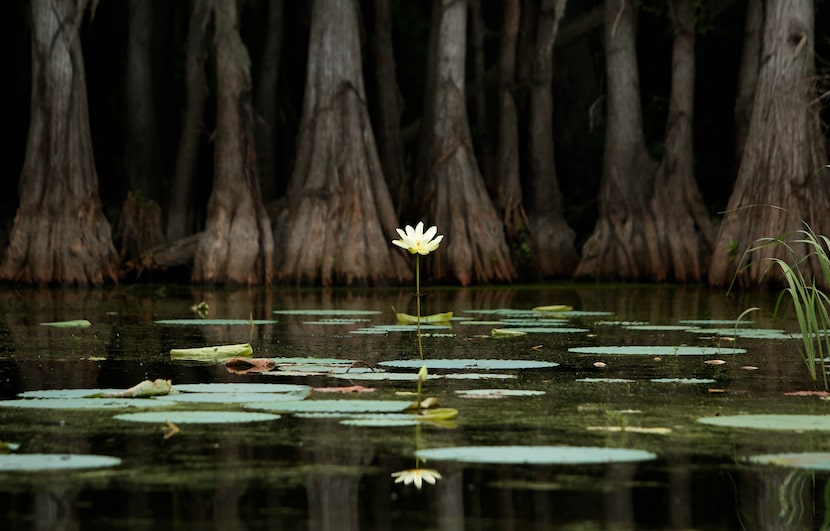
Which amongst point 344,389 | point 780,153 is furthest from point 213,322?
point 780,153

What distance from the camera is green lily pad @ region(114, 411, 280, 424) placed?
3.84 meters

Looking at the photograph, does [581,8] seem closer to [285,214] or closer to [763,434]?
[285,214]

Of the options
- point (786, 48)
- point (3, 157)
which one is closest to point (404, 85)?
point (3, 157)

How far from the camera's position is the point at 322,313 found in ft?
29.2

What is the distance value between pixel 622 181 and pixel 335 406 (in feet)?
37.3

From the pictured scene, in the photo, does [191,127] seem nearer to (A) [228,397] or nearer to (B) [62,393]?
(B) [62,393]

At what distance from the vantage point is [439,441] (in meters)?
3.53

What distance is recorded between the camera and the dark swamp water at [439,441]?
2697 mm

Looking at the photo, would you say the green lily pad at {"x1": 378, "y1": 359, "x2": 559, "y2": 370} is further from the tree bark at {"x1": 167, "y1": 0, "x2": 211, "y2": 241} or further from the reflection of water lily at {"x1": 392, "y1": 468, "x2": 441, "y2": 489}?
the tree bark at {"x1": 167, "y1": 0, "x2": 211, "y2": 241}

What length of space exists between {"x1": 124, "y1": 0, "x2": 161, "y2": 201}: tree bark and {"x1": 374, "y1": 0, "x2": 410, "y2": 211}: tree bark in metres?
2.42

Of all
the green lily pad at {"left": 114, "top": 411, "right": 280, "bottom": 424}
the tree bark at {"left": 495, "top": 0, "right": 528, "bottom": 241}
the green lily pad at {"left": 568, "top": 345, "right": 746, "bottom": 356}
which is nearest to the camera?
the green lily pad at {"left": 114, "top": 411, "right": 280, "bottom": 424}

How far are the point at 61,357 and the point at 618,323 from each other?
11.0 feet

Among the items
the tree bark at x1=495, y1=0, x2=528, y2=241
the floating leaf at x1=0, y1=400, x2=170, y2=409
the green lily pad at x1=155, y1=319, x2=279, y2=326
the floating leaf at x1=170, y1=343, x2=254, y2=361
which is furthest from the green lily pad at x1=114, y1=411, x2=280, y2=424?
the tree bark at x1=495, y1=0, x2=528, y2=241

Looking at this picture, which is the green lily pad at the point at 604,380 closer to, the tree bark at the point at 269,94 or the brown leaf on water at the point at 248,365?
the brown leaf on water at the point at 248,365
